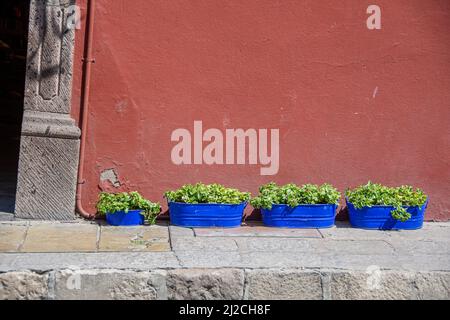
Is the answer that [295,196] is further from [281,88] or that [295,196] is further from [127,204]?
[127,204]

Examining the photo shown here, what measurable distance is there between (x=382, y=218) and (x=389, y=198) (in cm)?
20

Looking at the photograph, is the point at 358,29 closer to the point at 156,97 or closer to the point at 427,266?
the point at 156,97

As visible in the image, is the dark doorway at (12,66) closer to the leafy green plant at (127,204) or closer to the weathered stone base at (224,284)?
the leafy green plant at (127,204)

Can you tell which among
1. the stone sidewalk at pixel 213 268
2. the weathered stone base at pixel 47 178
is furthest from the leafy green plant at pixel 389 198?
the weathered stone base at pixel 47 178

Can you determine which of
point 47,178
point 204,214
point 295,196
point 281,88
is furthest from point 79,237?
point 281,88

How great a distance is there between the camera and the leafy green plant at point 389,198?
5500mm

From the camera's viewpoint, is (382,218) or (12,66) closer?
(382,218)

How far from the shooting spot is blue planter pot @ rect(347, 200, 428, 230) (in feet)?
18.2

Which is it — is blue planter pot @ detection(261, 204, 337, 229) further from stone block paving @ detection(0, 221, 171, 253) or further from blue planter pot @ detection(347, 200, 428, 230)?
stone block paving @ detection(0, 221, 171, 253)

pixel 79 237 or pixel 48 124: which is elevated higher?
pixel 48 124

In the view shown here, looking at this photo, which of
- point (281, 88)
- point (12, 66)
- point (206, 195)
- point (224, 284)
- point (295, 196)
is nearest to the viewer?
point (224, 284)

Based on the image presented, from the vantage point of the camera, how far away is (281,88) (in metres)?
5.85

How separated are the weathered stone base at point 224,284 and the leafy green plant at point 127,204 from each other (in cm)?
148
